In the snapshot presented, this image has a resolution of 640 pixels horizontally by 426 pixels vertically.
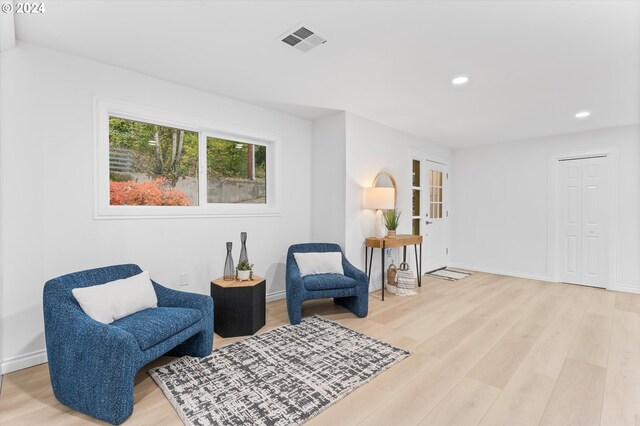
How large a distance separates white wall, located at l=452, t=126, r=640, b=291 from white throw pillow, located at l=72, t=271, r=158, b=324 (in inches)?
214

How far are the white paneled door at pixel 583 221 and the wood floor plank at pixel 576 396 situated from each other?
10.2 ft

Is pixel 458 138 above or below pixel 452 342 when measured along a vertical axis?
above

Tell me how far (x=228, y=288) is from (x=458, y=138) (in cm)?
443

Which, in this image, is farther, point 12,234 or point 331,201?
point 331,201

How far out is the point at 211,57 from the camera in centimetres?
253

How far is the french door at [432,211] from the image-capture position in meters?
5.30

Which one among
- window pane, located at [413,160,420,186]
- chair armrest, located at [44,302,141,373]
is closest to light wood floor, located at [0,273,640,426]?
chair armrest, located at [44,302,141,373]

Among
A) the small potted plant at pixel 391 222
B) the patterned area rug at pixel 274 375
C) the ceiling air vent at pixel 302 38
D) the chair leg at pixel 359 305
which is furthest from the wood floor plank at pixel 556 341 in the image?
the ceiling air vent at pixel 302 38

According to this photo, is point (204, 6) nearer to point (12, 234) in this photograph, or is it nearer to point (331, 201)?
point (12, 234)

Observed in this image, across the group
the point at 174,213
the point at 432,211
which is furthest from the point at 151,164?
the point at 432,211

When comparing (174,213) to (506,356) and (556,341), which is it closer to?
(506,356)

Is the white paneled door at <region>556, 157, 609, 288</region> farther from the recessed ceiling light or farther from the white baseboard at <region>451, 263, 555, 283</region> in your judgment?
the recessed ceiling light

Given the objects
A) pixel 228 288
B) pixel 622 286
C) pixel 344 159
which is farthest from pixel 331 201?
pixel 622 286

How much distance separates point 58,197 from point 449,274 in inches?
212
